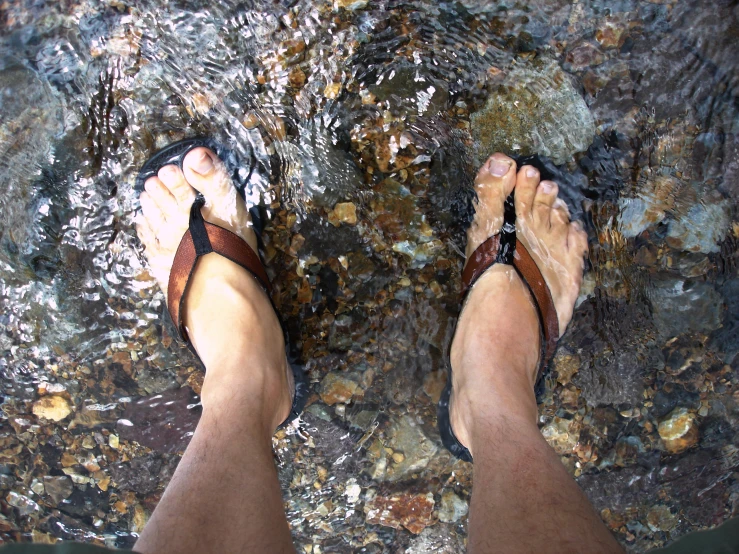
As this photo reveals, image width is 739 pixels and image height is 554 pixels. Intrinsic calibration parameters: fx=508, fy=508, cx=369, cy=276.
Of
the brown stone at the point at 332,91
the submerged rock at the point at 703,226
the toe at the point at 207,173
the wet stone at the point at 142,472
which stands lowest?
the wet stone at the point at 142,472

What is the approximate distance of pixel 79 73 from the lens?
179 centimetres

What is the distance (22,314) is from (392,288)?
1.42m

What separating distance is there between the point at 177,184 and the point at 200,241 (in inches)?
9.1

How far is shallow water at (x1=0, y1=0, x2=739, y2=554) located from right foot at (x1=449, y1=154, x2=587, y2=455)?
0.24 feet

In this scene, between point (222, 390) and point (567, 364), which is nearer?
point (222, 390)

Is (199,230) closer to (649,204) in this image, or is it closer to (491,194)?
(491,194)

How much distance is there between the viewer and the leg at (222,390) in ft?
3.95

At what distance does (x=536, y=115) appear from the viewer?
1862mm

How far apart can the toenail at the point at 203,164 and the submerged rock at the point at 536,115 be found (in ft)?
3.25

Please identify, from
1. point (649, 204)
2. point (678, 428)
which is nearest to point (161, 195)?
point (649, 204)

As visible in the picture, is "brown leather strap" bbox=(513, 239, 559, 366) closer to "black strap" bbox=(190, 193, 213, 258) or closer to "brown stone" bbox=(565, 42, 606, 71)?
"brown stone" bbox=(565, 42, 606, 71)

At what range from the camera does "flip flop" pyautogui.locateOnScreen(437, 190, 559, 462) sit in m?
1.96

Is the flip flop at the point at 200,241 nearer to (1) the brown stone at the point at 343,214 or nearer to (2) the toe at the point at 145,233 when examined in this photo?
(2) the toe at the point at 145,233

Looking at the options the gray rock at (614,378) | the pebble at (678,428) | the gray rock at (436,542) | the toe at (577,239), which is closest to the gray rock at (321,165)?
the toe at (577,239)
